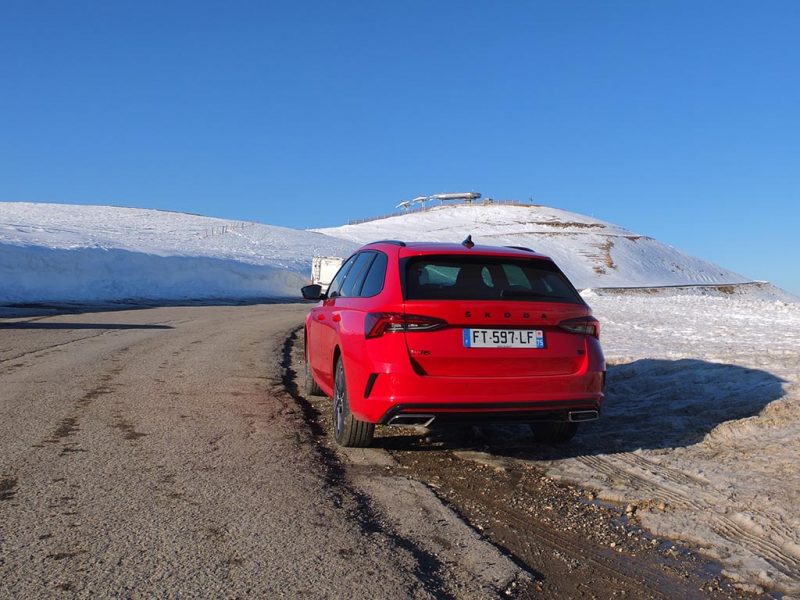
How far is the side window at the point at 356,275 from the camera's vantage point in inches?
244

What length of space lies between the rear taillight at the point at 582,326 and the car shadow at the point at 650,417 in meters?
0.92

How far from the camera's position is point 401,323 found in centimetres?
494

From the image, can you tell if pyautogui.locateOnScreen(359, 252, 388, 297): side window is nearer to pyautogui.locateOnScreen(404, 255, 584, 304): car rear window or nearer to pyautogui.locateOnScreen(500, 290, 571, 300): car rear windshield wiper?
pyautogui.locateOnScreen(404, 255, 584, 304): car rear window

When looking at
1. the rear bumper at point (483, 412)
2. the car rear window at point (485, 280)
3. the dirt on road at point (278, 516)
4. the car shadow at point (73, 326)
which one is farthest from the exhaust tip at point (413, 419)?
the car shadow at point (73, 326)

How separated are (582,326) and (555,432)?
1.00 metres

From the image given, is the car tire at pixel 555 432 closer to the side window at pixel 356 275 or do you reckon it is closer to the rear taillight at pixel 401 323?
the rear taillight at pixel 401 323

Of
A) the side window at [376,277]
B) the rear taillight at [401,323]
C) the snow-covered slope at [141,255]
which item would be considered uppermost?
the snow-covered slope at [141,255]

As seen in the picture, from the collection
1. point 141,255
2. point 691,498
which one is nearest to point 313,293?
point 691,498

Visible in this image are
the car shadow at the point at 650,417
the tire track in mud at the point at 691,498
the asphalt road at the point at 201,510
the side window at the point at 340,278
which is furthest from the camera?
the side window at the point at 340,278

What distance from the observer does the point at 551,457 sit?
17.8ft

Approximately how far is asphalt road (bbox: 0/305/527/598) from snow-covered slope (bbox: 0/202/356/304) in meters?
22.3

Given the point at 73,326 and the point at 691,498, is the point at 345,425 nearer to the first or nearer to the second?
the point at 691,498

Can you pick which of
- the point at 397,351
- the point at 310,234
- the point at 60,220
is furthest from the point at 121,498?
the point at 310,234

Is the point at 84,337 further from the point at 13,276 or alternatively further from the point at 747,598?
the point at 13,276
